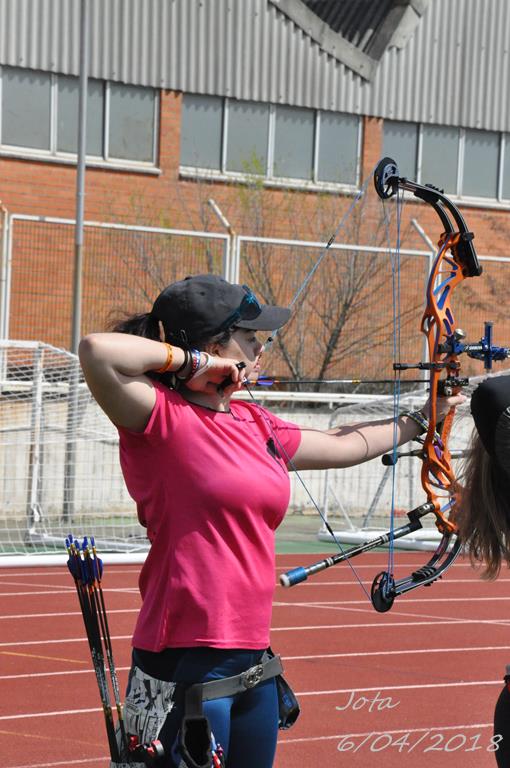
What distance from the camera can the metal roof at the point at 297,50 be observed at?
724 inches

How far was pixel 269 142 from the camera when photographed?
1986 centimetres

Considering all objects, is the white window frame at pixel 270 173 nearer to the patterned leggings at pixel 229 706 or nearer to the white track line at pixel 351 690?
the white track line at pixel 351 690

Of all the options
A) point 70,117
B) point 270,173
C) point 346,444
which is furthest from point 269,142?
point 346,444

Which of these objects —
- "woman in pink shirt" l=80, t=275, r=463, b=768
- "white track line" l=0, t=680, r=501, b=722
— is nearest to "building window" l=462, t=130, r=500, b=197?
"white track line" l=0, t=680, r=501, b=722

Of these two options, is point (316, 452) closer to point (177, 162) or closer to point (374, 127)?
point (177, 162)

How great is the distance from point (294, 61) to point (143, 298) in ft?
22.0

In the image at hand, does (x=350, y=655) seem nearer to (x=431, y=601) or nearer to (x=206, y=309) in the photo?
(x=431, y=601)

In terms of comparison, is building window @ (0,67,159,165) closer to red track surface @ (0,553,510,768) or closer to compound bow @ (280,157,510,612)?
red track surface @ (0,553,510,768)

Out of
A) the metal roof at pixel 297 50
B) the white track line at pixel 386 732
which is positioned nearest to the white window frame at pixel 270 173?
the metal roof at pixel 297 50

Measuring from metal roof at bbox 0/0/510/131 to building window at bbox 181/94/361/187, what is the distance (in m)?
0.21

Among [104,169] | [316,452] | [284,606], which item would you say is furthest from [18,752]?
[104,169]

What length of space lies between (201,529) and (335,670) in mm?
4001

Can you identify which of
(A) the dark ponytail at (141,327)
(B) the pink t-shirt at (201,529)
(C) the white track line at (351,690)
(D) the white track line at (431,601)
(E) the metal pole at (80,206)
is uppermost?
(E) the metal pole at (80,206)

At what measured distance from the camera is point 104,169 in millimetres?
18938
